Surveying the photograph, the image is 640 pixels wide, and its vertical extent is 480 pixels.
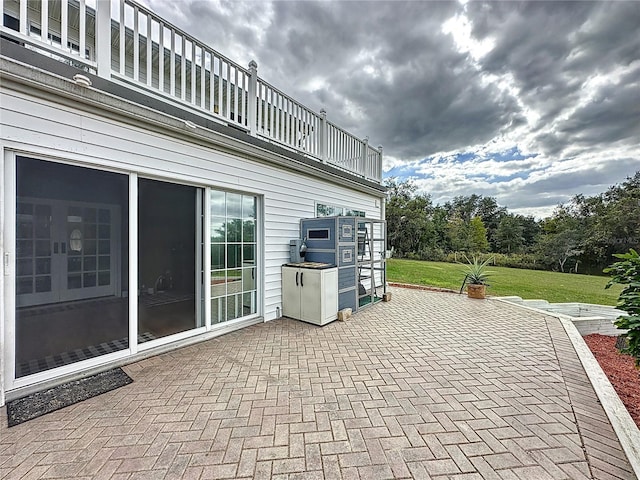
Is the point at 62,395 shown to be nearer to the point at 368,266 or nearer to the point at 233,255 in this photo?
the point at 233,255

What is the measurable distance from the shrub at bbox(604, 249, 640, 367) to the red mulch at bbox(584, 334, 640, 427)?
0.35 m

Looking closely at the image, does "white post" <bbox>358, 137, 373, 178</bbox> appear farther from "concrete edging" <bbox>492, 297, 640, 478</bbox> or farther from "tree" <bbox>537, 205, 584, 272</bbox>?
"tree" <bbox>537, 205, 584, 272</bbox>

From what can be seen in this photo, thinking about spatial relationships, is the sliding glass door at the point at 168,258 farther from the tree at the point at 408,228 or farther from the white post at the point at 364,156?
the tree at the point at 408,228

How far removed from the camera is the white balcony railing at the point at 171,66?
2.79m

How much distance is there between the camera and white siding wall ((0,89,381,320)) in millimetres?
2453

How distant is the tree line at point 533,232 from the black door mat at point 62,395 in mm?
18416

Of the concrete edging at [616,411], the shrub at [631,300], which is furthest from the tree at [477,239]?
the shrub at [631,300]

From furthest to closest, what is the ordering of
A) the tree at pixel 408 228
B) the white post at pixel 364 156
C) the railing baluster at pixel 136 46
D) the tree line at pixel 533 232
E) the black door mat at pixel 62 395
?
1. the tree at pixel 408 228
2. the tree line at pixel 533 232
3. the white post at pixel 364 156
4. the railing baluster at pixel 136 46
5. the black door mat at pixel 62 395

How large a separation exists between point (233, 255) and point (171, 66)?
2.83 metres

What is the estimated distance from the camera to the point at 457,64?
761 cm

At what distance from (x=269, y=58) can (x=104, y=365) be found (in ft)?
24.7

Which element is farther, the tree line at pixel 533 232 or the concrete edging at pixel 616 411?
the tree line at pixel 533 232

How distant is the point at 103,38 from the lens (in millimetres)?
2914

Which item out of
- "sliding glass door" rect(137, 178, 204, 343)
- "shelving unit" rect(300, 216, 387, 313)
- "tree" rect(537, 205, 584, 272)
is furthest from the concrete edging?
"tree" rect(537, 205, 584, 272)
